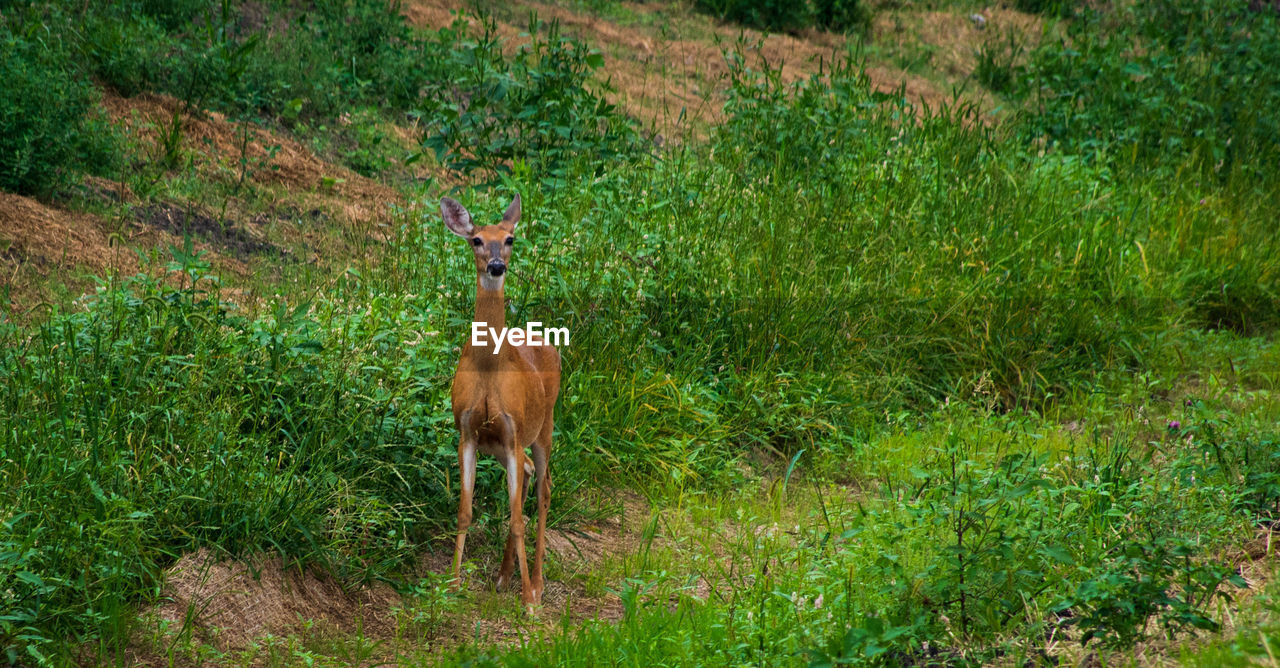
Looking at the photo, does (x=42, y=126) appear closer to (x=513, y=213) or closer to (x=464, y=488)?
(x=513, y=213)

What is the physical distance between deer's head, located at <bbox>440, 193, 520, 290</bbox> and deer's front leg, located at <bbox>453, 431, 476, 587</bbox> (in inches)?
22.7

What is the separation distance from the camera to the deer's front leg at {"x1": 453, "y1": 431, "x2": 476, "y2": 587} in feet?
13.9

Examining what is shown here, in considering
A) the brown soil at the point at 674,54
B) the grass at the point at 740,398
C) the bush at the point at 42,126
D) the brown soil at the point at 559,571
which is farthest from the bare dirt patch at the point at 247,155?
the brown soil at the point at 559,571

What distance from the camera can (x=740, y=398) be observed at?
6172 millimetres

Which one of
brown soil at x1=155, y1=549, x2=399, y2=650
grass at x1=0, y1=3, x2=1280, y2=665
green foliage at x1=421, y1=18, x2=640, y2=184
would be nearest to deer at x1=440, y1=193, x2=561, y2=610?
grass at x1=0, y1=3, x2=1280, y2=665

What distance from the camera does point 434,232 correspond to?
6434 mm

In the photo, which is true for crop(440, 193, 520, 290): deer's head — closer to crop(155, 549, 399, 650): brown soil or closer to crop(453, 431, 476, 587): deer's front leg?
crop(453, 431, 476, 587): deer's front leg

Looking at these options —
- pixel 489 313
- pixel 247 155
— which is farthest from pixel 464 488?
pixel 247 155

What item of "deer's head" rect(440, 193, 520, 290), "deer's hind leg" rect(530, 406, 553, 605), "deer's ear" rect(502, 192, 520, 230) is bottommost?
"deer's hind leg" rect(530, 406, 553, 605)

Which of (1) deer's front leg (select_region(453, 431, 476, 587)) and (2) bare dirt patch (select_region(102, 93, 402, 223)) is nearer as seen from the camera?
(1) deer's front leg (select_region(453, 431, 476, 587))

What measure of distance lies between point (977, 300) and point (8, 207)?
560cm

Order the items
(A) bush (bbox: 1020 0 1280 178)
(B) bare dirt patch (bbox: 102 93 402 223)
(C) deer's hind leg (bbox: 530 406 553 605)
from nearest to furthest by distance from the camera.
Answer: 1. (C) deer's hind leg (bbox: 530 406 553 605)
2. (B) bare dirt patch (bbox: 102 93 402 223)
3. (A) bush (bbox: 1020 0 1280 178)

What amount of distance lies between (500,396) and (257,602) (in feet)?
3.73

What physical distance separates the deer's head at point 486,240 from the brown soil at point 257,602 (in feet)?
4.24
